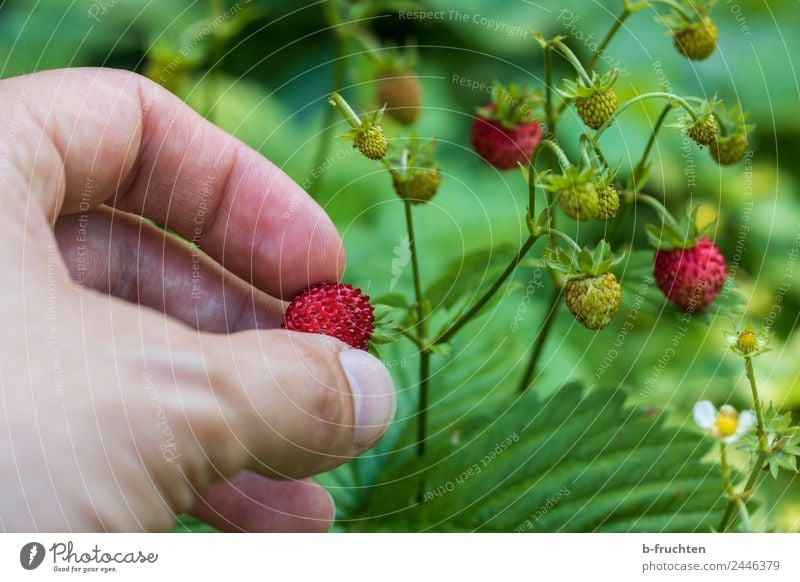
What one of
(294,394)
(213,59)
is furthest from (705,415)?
(213,59)

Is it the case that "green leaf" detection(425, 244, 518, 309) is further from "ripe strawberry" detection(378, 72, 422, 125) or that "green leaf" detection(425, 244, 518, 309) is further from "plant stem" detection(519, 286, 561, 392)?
"ripe strawberry" detection(378, 72, 422, 125)

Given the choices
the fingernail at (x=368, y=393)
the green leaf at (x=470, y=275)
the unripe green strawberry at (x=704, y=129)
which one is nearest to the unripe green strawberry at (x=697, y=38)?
the unripe green strawberry at (x=704, y=129)

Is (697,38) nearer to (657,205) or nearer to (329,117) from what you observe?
(657,205)

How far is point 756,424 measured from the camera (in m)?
0.47

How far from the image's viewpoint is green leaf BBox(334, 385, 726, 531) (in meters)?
0.51

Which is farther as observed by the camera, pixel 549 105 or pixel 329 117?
pixel 329 117

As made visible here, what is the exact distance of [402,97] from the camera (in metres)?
0.64

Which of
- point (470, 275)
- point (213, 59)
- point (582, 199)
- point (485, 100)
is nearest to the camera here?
point (582, 199)

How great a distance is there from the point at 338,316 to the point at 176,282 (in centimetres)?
14

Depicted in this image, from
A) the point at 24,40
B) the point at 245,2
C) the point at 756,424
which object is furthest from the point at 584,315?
the point at 24,40

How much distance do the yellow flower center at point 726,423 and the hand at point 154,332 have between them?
0.21m
